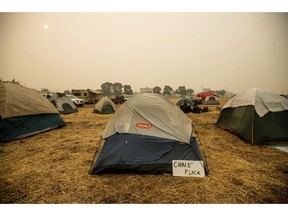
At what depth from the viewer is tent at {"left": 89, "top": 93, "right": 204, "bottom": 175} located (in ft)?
13.6

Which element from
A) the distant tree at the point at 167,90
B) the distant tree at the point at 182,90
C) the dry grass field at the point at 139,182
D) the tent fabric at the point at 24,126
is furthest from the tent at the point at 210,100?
the distant tree at the point at 182,90

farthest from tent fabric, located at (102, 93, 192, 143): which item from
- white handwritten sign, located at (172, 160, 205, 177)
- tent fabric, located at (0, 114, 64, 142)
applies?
tent fabric, located at (0, 114, 64, 142)

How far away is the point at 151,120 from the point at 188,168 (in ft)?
5.09

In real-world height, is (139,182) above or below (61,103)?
below

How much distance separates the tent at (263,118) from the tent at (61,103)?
615 inches

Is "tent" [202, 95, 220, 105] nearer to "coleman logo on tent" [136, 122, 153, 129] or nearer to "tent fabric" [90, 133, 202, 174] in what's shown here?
"tent fabric" [90, 133, 202, 174]

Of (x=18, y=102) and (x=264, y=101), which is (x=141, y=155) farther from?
(x=18, y=102)

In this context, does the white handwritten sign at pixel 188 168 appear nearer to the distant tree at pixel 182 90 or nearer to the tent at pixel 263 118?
the tent at pixel 263 118

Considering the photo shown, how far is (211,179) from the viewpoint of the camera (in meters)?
4.00

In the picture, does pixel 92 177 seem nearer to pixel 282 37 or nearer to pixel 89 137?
pixel 89 137

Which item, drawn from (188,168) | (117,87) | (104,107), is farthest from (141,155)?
(117,87)

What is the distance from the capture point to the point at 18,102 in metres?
7.86
